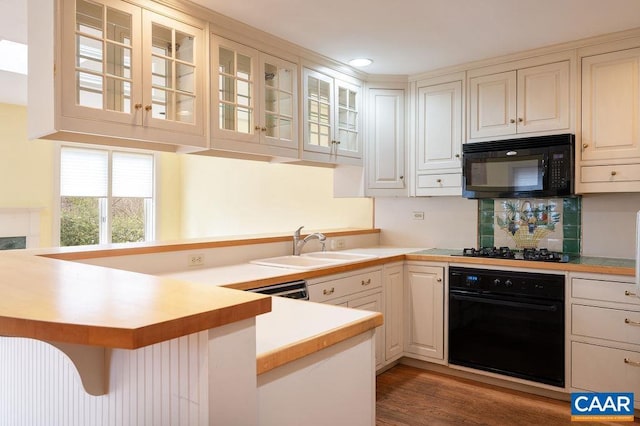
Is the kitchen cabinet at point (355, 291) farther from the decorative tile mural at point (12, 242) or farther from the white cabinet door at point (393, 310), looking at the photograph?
the decorative tile mural at point (12, 242)

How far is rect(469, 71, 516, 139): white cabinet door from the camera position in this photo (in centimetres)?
328

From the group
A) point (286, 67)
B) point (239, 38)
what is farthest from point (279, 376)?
point (286, 67)

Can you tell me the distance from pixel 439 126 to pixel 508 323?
1.60 meters

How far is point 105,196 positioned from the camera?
253 inches

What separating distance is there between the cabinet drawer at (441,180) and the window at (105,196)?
470 cm

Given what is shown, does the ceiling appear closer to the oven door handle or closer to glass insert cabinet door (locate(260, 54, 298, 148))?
glass insert cabinet door (locate(260, 54, 298, 148))

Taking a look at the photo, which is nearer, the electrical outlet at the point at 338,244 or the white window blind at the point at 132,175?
the electrical outlet at the point at 338,244

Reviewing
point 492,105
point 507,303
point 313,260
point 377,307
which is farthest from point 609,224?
point 313,260

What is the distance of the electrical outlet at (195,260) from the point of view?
2.66 metres

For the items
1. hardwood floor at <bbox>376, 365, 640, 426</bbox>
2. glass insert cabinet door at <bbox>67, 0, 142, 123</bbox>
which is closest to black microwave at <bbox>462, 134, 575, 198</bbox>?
hardwood floor at <bbox>376, 365, 640, 426</bbox>

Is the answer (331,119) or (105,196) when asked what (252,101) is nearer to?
(331,119)

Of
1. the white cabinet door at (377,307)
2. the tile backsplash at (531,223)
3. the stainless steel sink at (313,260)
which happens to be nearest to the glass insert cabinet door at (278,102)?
the stainless steel sink at (313,260)

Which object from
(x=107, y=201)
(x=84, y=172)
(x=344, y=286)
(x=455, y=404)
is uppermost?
(x=84, y=172)

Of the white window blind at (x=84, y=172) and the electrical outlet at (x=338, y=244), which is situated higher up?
the white window blind at (x=84, y=172)
